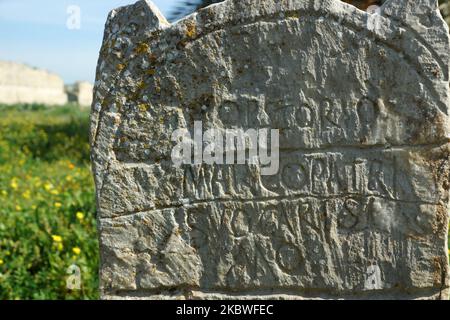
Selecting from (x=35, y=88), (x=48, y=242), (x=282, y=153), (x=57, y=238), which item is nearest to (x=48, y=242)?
(x=48, y=242)

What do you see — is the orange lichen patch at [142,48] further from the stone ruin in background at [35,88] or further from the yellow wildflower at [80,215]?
the stone ruin in background at [35,88]

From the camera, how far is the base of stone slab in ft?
8.78

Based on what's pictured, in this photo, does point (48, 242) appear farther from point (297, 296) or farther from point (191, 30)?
point (191, 30)

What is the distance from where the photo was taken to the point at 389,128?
256 centimetres

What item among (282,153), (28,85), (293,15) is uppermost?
(28,85)

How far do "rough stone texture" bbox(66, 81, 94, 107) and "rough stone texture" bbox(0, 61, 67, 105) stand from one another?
0.34 metres

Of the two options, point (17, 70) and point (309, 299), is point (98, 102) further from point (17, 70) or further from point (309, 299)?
point (17, 70)

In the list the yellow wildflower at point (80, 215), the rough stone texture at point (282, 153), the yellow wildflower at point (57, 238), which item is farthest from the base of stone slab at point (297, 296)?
the yellow wildflower at point (80, 215)

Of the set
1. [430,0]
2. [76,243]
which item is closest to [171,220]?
[430,0]

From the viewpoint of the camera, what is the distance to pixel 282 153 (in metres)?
2.61

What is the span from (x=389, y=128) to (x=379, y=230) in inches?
16.4

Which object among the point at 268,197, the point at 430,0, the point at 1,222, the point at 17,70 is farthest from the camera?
the point at 17,70

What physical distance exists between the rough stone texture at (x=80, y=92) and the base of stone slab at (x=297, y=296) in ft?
69.0

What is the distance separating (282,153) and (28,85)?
21.6m
